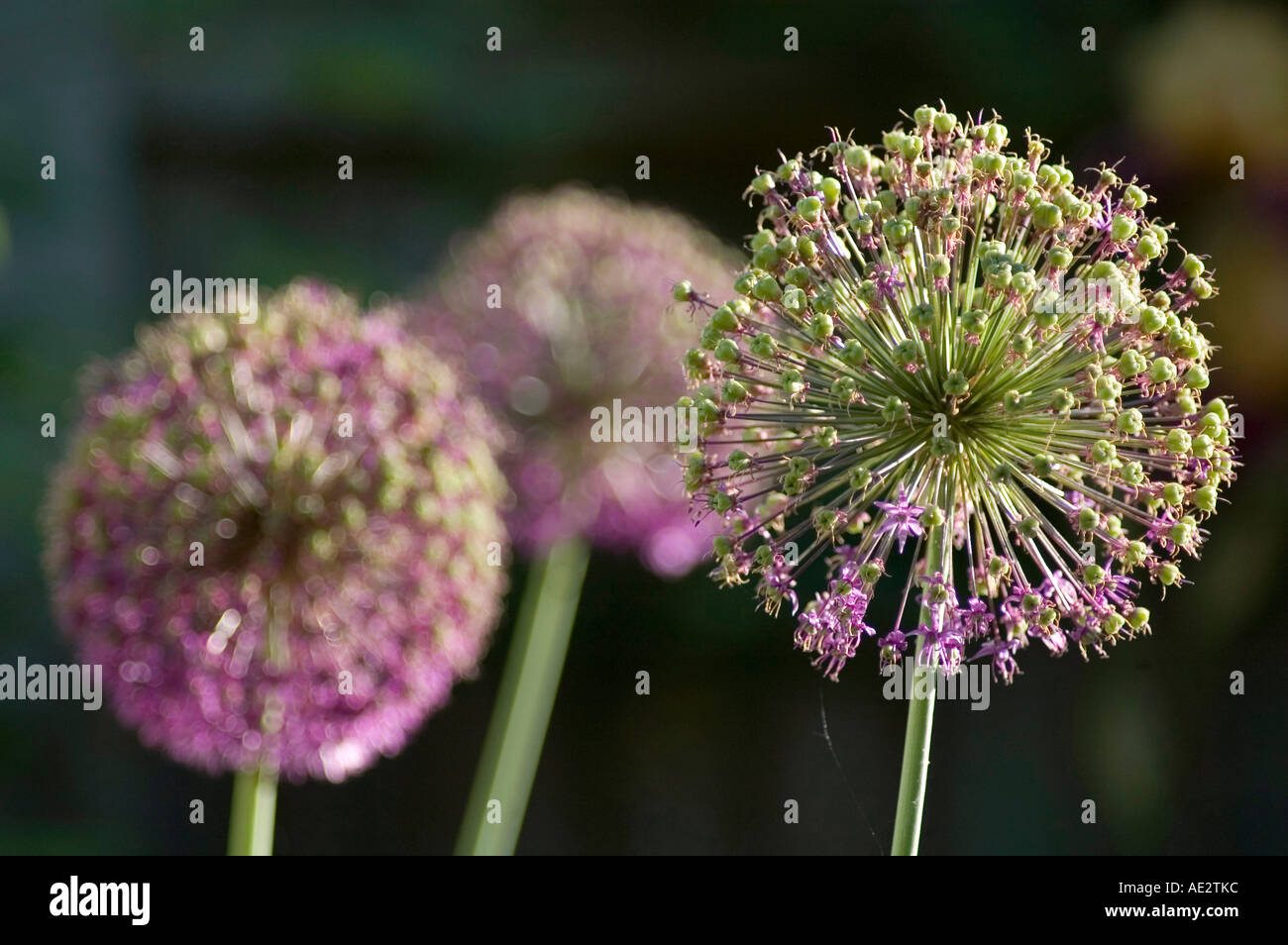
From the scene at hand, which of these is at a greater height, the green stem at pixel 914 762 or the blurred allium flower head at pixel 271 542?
the blurred allium flower head at pixel 271 542

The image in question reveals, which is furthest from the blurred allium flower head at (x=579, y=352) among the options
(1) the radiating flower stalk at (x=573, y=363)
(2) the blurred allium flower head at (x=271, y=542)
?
(2) the blurred allium flower head at (x=271, y=542)

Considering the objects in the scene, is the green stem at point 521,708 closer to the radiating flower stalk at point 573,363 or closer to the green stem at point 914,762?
the radiating flower stalk at point 573,363

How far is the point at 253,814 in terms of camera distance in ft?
4.71

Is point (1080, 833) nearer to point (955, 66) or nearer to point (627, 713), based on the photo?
point (627, 713)

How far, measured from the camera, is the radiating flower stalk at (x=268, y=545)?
4.85ft

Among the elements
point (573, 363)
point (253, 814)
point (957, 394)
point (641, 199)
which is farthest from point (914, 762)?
point (641, 199)

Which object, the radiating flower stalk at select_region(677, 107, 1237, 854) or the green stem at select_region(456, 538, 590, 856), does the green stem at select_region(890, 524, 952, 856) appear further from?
the green stem at select_region(456, 538, 590, 856)

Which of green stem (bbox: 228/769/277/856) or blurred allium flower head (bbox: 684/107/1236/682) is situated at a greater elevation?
blurred allium flower head (bbox: 684/107/1236/682)

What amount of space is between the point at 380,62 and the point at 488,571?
301 cm

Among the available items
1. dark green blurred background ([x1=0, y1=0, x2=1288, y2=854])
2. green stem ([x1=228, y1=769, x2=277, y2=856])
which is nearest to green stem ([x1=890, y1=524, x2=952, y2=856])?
green stem ([x1=228, y1=769, x2=277, y2=856])

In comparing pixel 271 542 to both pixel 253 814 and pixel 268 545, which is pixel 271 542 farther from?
pixel 253 814

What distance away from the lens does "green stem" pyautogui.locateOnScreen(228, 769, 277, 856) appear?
1.43 m

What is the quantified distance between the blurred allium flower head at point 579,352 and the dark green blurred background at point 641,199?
1918mm
